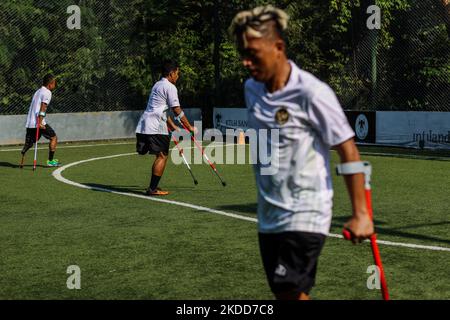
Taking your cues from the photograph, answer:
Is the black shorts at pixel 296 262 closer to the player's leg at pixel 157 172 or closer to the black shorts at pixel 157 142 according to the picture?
the player's leg at pixel 157 172

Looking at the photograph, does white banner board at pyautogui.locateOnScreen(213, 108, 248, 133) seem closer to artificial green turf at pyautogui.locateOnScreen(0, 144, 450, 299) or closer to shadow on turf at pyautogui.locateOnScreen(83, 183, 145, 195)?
artificial green turf at pyautogui.locateOnScreen(0, 144, 450, 299)

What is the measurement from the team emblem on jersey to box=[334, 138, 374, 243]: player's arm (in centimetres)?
33

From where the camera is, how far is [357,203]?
155 inches

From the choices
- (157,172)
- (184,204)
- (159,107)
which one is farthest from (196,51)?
(184,204)

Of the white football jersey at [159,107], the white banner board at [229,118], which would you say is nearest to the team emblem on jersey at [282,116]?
the white football jersey at [159,107]

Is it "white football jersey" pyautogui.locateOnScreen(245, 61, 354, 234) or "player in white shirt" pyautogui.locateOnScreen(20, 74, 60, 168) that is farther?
"player in white shirt" pyautogui.locateOnScreen(20, 74, 60, 168)

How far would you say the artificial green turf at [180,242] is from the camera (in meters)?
6.77

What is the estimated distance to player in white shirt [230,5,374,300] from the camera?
4.07 meters

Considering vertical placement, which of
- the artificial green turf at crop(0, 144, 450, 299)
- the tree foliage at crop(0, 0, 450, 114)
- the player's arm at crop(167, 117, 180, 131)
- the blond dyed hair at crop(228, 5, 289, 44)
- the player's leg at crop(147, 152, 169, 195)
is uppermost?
the tree foliage at crop(0, 0, 450, 114)

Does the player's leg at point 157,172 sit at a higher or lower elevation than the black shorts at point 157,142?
lower

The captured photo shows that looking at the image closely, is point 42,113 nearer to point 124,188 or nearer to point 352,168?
point 124,188

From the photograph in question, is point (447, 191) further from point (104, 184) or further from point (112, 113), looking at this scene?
point (112, 113)

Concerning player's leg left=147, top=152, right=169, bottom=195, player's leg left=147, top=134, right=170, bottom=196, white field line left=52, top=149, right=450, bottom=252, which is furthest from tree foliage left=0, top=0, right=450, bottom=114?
player's leg left=147, top=152, right=169, bottom=195
